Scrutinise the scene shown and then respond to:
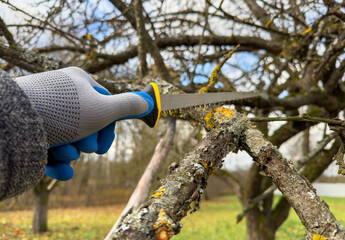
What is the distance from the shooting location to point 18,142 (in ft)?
2.57

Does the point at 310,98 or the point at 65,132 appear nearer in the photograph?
the point at 65,132

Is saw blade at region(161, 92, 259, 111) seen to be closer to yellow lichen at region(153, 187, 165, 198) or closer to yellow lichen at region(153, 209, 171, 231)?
yellow lichen at region(153, 187, 165, 198)

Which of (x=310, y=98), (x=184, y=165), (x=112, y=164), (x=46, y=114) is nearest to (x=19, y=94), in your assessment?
(x=46, y=114)

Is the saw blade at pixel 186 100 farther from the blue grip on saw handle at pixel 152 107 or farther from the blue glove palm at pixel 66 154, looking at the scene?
the blue glove palm at pixel 66 154

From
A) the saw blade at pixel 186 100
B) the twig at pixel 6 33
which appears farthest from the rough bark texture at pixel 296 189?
the twig at pixel 6 33

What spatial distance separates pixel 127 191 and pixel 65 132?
17729 mm

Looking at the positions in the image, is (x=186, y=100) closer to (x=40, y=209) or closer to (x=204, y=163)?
(x=204, y=163)

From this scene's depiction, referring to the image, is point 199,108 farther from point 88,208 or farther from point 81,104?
point 88,208

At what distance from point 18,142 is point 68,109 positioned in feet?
0.91

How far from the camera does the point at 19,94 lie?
2.67 feet

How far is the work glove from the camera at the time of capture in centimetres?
A: 102

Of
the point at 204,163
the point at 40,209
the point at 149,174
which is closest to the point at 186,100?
the point at 204,163

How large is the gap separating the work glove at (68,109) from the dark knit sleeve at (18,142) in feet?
0.56

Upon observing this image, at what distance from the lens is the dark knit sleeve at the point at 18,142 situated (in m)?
0.76
